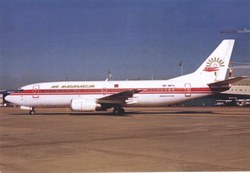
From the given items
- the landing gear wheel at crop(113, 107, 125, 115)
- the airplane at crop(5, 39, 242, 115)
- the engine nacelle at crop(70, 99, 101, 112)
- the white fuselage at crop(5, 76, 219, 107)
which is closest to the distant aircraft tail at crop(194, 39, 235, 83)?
the airplane at crop(5, 39, 242, 115)

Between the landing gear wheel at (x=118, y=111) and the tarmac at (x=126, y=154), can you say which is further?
the landing gear wheel at (x=118, y=111)

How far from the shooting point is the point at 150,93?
112 feet

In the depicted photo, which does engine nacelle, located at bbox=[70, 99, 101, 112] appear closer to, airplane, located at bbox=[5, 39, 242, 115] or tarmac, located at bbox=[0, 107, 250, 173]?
airplane, located at bbox=[5, 39, 242, 115]

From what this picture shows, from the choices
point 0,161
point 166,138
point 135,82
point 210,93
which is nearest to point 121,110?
point 135,82

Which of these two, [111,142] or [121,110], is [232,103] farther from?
[111,142]

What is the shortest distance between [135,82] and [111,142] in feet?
71.7

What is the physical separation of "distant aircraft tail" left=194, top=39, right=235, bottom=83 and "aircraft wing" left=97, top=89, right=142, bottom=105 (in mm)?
6677

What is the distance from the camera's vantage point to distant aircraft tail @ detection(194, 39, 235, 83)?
34562mm

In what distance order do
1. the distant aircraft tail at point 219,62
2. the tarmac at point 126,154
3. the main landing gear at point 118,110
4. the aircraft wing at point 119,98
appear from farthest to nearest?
the main landing gear at point 118,110, the distant aircraft tail at point 219,62, the aircraft wing at point 119,98, the tarmac at point 126,154

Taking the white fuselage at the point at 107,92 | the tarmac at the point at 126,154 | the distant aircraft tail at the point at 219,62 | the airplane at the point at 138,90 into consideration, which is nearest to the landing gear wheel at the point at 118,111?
the airplane at the point at 138,90

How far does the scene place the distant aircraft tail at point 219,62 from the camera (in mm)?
34562

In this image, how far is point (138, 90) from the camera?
33125mm

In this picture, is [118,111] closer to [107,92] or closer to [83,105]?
[107,92]

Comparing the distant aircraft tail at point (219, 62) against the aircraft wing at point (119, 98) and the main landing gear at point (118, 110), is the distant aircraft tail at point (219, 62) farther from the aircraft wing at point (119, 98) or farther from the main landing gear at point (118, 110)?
the main landing gear at point (118, 110)
